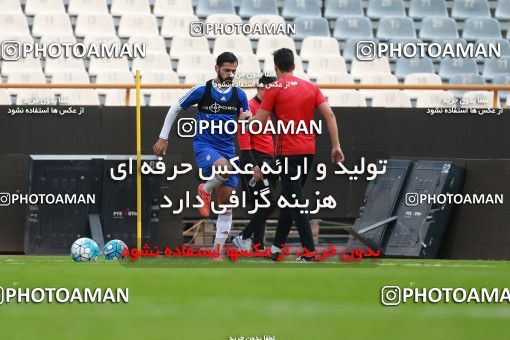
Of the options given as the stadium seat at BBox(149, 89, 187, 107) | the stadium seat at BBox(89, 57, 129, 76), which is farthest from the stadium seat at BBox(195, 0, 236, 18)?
the stadium seat at BBox(149, 89, 187, 107)

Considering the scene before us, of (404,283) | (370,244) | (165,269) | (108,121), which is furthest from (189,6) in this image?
(404,283)

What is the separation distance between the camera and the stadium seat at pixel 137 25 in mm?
16109

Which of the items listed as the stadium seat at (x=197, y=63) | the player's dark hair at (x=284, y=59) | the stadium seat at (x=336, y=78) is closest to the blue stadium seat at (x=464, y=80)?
the stadium seat at (x=336, y=78)

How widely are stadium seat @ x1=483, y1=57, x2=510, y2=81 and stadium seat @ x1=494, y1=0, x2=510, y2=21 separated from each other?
4.29ft

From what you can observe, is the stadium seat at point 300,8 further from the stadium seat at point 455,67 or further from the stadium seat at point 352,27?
the stadium seat at point 455,67

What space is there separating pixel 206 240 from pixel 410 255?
298cm

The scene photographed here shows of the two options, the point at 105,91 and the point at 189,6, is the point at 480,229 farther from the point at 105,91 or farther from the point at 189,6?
the point at 189,6

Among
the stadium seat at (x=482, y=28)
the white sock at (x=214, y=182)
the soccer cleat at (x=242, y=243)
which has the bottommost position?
the soccer cleat at (x=242, y=243)

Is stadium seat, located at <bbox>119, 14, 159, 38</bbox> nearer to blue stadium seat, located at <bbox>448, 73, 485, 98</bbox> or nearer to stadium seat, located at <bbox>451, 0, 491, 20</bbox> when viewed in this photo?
blue stadium seat, located at <bbox>448, 73, 485, 98</bbox>

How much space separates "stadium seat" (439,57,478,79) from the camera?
55.9 feet

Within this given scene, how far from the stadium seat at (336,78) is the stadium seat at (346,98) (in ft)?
2.13

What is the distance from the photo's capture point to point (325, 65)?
52.7ft

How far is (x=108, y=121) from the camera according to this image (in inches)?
535

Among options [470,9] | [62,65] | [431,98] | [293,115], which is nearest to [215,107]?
[293,115]
